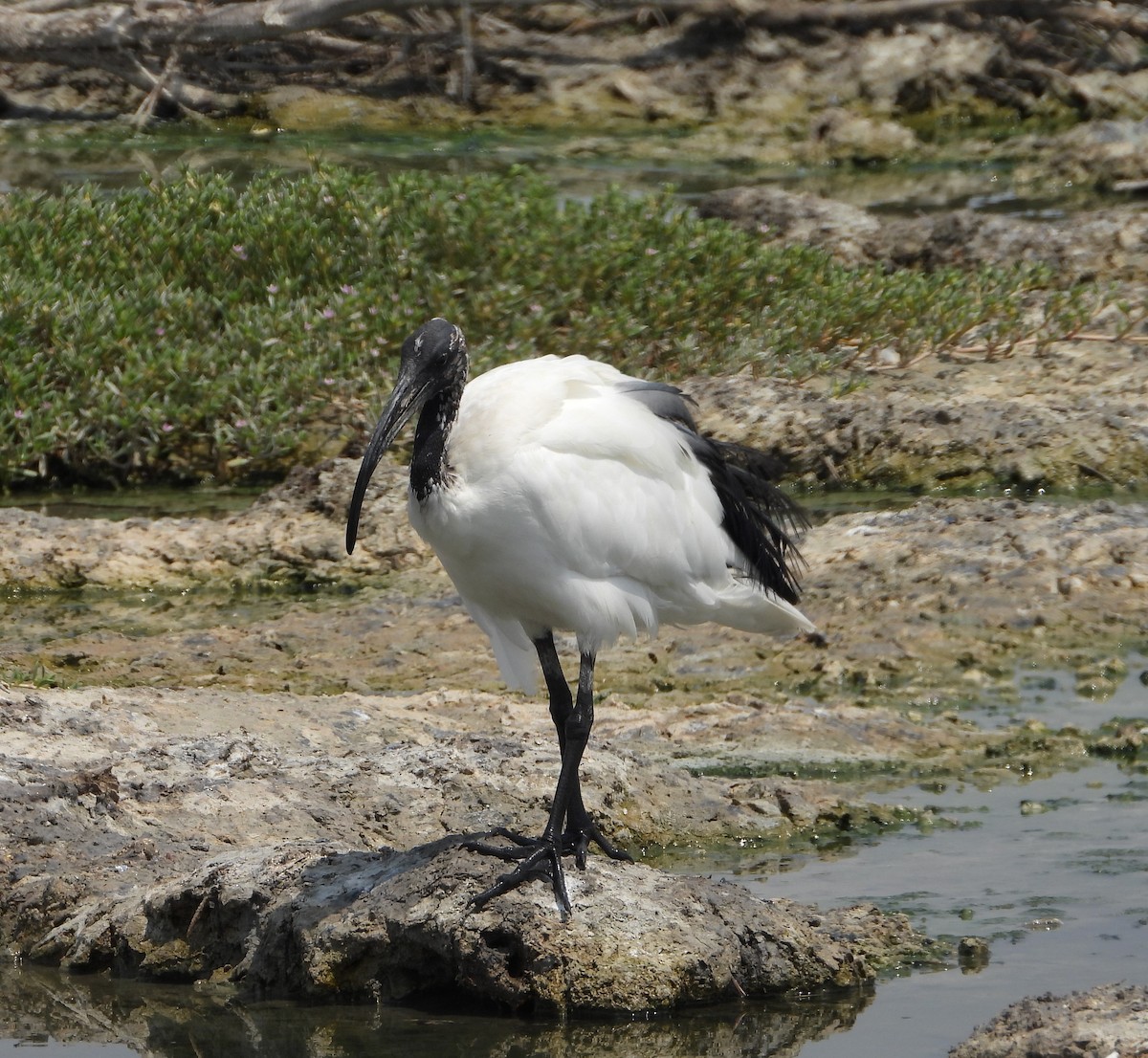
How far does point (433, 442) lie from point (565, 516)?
1.17 ft

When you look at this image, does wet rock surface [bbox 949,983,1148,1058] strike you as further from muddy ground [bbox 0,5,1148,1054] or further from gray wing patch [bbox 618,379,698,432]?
gray wing patch [bbox 618,379,698,432]

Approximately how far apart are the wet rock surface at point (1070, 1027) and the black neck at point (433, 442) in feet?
5.69

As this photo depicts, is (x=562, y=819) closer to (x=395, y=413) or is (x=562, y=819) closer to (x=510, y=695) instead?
(x=395, y=413)

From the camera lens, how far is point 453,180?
11.1 metres

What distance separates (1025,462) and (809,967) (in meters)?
4.92

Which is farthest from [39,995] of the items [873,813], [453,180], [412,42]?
[412,42]

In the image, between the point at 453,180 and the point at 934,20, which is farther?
the point at 934,20

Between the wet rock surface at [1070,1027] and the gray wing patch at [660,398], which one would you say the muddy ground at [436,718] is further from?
the gray wing patch at [660,398]

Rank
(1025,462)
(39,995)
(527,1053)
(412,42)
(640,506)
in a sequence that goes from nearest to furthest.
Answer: (527,1053), (39,995), (640,506), (1025,462), (412,42)

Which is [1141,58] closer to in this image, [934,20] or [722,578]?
[934,20]

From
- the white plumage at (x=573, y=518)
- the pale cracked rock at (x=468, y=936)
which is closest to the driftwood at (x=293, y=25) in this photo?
the white plumage at (x=573, y=518)

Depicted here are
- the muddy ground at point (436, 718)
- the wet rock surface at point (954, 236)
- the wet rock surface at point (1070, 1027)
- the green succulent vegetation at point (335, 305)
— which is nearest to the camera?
the wet rock surface at point (1070, 1027)

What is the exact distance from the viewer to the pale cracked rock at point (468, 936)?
4242 millimetres

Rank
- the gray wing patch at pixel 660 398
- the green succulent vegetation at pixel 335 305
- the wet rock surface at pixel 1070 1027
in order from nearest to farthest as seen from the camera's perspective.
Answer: the wet rock surface at pixel 1070 1027 → the gray wing patch at pixel 660 398 → the green succulent vegetation at pixel 335 305
